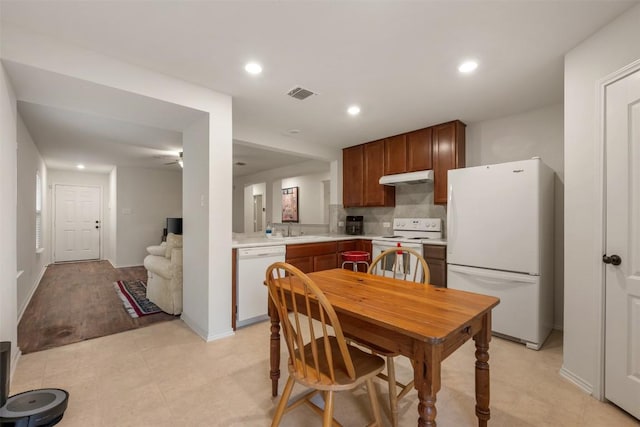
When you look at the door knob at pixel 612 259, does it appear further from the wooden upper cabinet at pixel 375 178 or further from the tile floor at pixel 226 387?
the wooden upper cabinet at pixel 375 178

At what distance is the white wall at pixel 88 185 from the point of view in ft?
22.4

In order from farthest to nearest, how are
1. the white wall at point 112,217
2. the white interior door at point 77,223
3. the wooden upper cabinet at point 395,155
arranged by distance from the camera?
the white interior door at point 77,223
the white wall at point 112,217
the wooden upper cabinet at point 395,155

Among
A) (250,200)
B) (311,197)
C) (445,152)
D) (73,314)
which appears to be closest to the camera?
(73,314)

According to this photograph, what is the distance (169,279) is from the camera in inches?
134

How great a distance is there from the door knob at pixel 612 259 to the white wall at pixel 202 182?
9.30ft

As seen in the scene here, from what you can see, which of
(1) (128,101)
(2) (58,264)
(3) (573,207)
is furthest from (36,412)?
(2) (58,264)

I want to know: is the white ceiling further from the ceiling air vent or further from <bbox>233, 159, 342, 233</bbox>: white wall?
<bbox>233, 159, 342, 233</bbox>: white wall

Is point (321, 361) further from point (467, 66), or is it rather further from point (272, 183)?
point (272, 183)

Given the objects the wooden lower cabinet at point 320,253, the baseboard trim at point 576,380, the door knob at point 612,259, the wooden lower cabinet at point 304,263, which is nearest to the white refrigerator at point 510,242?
the baseboard trim at point 576,380

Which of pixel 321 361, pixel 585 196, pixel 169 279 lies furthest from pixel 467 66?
pixel 169 279

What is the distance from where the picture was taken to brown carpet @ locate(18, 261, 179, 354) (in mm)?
2736

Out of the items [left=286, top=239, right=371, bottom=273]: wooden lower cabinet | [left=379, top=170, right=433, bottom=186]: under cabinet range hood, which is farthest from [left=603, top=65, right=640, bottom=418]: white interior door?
[left=286, top=239, right=371, bottom=273]: wooden lower cabinet

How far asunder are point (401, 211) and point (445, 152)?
111 cm

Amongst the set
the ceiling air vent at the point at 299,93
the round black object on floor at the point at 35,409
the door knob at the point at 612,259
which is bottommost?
the round black object on floor at the point at 35,409
